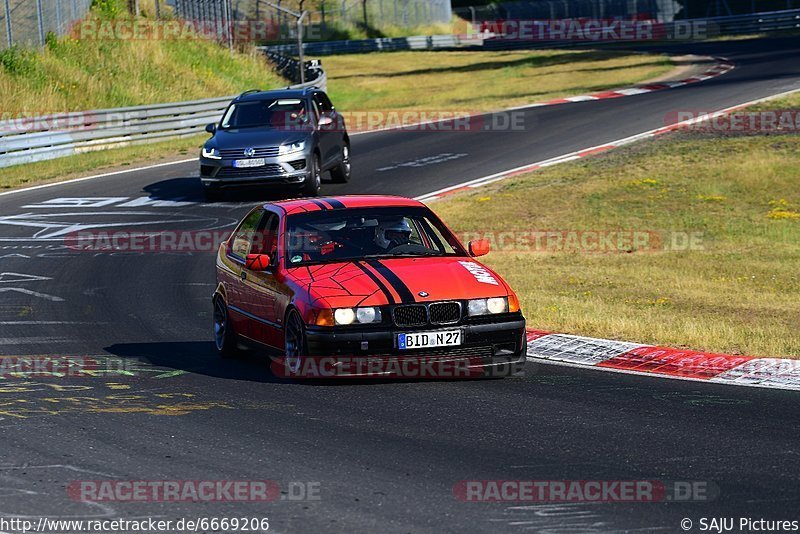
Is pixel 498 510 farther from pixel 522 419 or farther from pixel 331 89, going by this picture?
pixel 331 89

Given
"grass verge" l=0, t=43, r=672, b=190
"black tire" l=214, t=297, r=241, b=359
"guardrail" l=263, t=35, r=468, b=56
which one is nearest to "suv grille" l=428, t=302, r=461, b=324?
"black tire" l=214, t=297, r=241, b=359

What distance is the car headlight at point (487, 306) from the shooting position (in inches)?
377

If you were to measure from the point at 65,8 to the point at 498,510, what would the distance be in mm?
35000

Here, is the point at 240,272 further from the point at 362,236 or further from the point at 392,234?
the point at 392,234

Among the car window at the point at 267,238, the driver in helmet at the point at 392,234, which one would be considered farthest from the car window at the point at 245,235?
the driver in helmet at the point at 392,234

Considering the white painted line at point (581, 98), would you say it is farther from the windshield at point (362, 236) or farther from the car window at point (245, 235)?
the windshield at point (362, 236)

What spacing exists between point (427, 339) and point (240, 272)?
8.25ft

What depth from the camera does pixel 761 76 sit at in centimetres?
3834

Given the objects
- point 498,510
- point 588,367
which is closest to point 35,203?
point 588,367

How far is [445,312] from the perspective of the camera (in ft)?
31.2

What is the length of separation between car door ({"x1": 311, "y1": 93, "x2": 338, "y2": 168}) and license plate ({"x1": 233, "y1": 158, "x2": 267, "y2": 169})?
1284 millimetres

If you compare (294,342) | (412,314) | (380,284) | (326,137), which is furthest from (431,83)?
(412,314)

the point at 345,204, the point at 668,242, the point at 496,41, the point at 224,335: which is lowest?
the point at 668,242

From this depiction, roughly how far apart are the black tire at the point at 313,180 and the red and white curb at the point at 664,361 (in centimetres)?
1084
